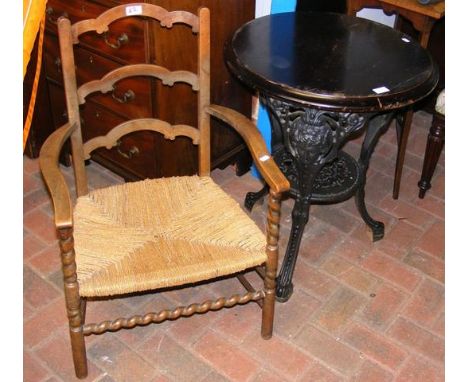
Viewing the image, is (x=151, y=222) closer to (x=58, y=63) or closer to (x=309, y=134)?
(x=309, y=134)

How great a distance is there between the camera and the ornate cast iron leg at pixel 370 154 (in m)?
2.40

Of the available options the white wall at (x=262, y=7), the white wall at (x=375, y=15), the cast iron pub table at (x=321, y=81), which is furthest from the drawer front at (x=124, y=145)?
the white wall at (x=375, y=15)

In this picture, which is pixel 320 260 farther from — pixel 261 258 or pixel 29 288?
pixel 29 288

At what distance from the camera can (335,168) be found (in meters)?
2.74

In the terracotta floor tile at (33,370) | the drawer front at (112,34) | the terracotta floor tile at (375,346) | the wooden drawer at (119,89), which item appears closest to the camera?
the terracotta floor tile at (33,370)

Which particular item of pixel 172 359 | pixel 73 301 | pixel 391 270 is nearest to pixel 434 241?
pixel 391 270

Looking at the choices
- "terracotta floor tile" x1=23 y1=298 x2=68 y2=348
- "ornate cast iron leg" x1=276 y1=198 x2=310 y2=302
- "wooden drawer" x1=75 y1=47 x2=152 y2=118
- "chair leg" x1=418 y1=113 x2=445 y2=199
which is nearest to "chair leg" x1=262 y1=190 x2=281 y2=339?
"ornate cast iron leg" x1=276 y1=198 x2=310 y2=302

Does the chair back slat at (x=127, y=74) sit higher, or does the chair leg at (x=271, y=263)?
the chair back slat at (x=127, y=74)

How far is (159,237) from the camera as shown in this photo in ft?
6.70

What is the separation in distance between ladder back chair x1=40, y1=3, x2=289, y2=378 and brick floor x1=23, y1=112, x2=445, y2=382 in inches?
5.7

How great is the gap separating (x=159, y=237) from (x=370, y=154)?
1.02m

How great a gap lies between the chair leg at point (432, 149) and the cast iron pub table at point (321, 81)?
53cm

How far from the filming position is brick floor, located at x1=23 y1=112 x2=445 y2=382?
2180 mm

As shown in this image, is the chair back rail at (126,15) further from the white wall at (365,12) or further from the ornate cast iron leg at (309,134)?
the white wall at (365,12)
